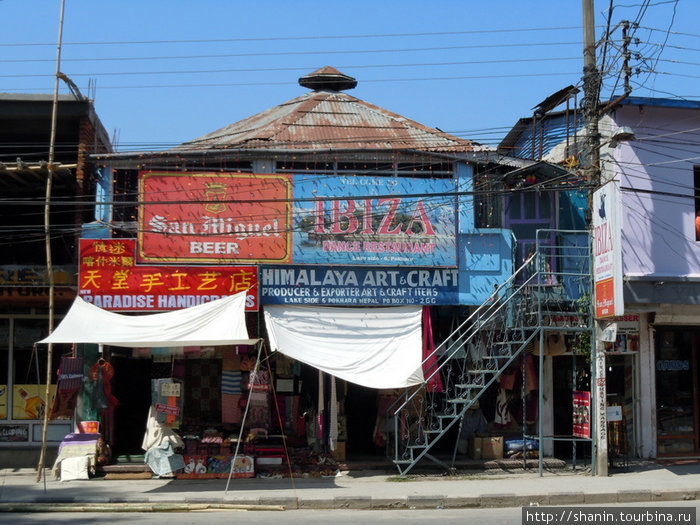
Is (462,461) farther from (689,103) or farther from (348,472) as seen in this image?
(689,103)

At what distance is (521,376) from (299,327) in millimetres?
5312

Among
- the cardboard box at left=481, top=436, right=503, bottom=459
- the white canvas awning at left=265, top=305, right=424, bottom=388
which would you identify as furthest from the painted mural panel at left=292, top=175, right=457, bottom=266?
the cardboard box at left=481, top=436, right=503, bottom=459

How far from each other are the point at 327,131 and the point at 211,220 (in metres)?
4.04

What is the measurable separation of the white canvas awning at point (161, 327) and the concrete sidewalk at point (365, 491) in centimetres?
255

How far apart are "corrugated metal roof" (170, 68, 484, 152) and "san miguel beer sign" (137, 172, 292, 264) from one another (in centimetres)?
102

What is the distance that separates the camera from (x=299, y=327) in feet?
50.3

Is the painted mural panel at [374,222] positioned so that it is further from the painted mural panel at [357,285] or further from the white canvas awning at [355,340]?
the white canvas awning at [355,340]

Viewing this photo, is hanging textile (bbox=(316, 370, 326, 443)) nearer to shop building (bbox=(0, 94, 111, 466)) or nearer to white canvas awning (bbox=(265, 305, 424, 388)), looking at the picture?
white canvas awning (bbox=(265, 305, 424, 388))

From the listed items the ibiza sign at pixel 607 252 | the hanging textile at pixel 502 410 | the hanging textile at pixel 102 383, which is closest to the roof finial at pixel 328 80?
the ibiza sign at pixel 607 252

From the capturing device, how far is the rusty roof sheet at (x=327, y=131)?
17016mm

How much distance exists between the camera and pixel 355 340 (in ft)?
50.1

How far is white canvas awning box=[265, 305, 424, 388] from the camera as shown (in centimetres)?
1458

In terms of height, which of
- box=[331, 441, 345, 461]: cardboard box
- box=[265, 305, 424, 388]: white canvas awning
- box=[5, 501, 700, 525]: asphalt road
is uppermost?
box=[265, 305, 424, 388]: white canvas awning

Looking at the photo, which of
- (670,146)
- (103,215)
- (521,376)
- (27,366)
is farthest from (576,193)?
(27,366)
